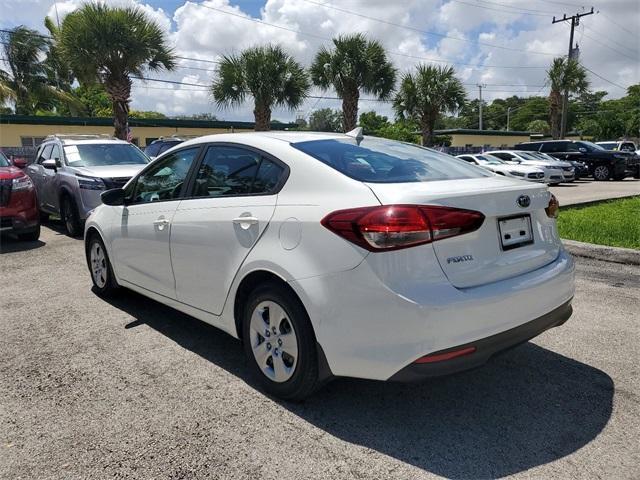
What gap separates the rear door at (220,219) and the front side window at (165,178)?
8.5 inches

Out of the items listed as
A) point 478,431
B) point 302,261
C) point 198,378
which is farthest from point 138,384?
point 478,431

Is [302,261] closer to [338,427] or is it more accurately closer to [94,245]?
[338,427]

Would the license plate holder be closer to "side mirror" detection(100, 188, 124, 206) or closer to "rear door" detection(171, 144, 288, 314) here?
"rear door" detection(171, 144, 288, 314)

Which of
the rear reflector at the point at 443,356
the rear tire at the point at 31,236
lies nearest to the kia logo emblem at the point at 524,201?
the rear reflector at the point at 443,356

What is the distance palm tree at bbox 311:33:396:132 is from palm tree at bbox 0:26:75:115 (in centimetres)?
2123

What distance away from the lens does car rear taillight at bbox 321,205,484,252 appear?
2.52 meters

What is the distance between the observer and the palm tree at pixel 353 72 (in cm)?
2355

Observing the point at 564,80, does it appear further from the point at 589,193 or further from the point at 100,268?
the point at 100,268

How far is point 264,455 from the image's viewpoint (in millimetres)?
2598

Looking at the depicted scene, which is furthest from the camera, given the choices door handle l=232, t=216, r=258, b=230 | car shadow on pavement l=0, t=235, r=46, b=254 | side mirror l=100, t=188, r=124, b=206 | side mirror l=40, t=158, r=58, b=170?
side mirror l=40, t=158, r=58, b=170

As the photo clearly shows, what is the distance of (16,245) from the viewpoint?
838 centimetres

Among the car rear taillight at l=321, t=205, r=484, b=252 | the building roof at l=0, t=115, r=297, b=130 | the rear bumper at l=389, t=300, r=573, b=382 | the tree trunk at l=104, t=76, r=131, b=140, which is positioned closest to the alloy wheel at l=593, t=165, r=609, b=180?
the tree trunk at l=104, t=76, r=131, b=140

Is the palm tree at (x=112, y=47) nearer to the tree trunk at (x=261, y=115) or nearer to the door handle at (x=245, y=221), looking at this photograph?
the tree trunk at (x=261, y=115)

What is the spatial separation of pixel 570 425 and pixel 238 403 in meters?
1.87
